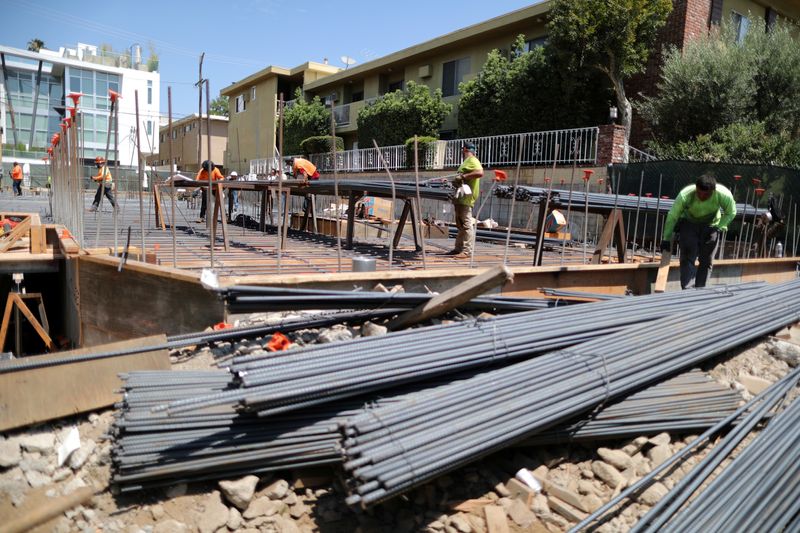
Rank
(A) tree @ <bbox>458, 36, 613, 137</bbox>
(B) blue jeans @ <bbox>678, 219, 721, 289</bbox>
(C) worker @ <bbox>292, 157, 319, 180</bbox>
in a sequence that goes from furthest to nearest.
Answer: (A) tree @ <bbox>458, 36, 613, 137</bbox>, (C) worker @ <bbox>292, 157, 319, 180</bbox>, (B) blue jeans @ <bbox>678, 219, 721, 289</bbox>

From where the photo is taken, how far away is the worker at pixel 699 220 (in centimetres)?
663

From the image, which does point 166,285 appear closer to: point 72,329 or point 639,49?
point 72,329

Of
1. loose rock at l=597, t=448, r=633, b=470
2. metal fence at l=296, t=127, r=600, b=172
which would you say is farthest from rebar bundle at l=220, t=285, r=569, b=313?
metal fence at l=296, t=127, r=600, b=172

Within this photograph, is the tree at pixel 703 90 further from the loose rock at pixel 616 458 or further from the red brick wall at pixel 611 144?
the loose rock at pixel 616 458

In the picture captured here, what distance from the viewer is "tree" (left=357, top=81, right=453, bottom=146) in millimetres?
21578

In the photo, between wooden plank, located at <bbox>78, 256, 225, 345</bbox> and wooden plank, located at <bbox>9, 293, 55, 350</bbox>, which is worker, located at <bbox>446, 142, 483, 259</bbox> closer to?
wooden plank, located at <bbox>78, 256, 225, 345</bbox>

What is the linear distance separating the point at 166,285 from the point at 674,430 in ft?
15.2

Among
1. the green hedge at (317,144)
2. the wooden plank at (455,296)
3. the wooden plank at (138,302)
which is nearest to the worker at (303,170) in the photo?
the wooden plank at (138,302)

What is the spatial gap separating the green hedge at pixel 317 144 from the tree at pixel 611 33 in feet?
43.2

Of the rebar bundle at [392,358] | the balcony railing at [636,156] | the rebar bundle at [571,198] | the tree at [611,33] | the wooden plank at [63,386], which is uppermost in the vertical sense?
the tree at [611,33]

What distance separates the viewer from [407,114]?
21906 mm

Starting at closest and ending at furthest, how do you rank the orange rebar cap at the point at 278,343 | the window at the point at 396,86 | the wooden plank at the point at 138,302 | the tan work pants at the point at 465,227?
the orange rebar cap at the point at 278,343 < the wooden plank at the point at 138,302 < the tan work pants at the point at 465,227 < the window at the point at 396,86

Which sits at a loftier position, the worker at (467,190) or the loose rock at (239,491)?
the worker at (467,190)

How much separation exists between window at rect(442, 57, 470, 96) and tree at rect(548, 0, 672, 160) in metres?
6.73
